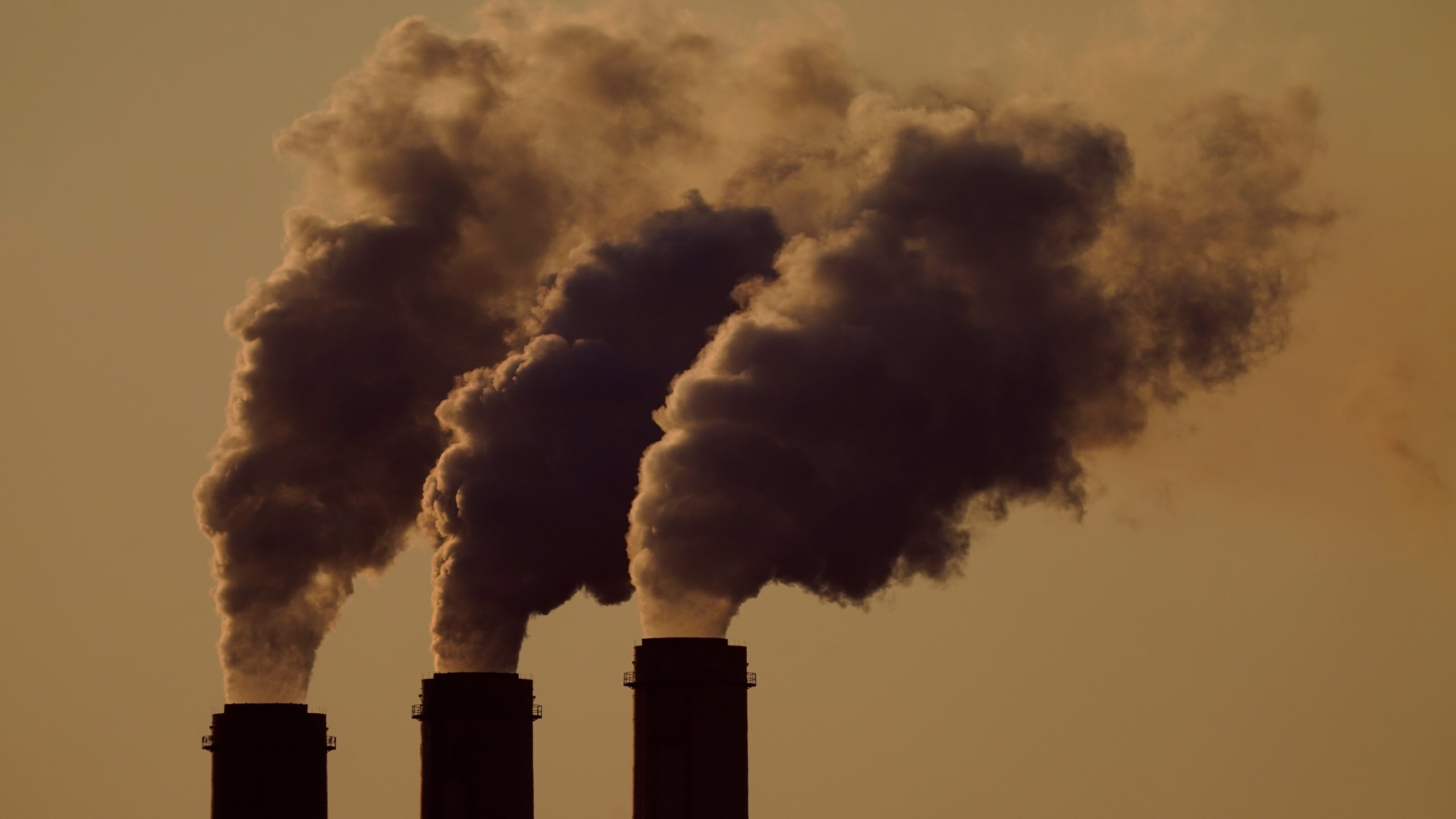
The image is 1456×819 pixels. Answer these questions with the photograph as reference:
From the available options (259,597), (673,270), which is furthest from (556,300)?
(259,597)

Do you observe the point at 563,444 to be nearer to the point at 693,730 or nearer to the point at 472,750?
the point at 472,750

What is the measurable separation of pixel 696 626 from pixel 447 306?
20338 mm

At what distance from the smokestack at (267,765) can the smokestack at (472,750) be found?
111 inches

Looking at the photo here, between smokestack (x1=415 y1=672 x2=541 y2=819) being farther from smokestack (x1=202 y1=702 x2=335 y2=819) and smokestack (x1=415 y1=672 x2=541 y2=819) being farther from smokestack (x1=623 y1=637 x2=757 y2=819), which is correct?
smokestack (x1=623 y1=637 x2=757 y2=819)

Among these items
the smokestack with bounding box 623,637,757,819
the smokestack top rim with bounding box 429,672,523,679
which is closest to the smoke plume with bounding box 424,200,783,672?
the smokestack top rim with bounding box 429,672,523,679

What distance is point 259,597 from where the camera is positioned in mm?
87562

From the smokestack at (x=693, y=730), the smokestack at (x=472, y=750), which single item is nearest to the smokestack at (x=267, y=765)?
the smokestack at (x=472, y=750)

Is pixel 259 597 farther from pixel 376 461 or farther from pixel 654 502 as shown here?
pixel 654 502

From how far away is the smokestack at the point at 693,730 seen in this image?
7425 cm

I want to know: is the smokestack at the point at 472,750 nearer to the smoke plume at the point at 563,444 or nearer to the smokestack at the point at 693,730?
the smoke plume at the point at 563,444

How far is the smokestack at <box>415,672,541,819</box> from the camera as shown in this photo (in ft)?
276

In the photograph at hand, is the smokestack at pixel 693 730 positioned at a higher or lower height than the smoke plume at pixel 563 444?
lower

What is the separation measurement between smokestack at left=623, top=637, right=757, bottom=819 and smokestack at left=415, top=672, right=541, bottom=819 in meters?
10.1

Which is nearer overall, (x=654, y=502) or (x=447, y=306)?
(x=654, y=502)
